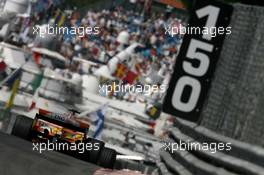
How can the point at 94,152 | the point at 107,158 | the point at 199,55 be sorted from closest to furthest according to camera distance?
the point at 199,55 < the point at 107,158 < the point at 94,152

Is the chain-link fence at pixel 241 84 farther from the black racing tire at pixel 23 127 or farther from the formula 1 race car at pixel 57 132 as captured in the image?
the black racing tire at pixel 23 127

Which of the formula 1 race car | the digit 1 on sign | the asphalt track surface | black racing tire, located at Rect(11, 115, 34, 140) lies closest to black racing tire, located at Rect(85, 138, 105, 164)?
the formula 1 race car

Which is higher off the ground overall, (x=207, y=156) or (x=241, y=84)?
(x=241, y=84)

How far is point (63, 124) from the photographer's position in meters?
10.8

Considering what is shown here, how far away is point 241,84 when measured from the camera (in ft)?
21.3

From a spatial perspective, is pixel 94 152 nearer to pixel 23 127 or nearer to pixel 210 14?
pixel 23 127

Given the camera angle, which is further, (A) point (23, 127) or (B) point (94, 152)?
(A) point (23, 127)

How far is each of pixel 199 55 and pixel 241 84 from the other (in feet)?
2.84

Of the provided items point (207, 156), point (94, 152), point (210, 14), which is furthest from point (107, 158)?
point (207, 156)

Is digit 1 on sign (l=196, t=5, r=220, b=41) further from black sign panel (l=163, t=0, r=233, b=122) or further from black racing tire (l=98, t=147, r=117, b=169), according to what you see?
black racing tire (l=98, t=147, r=117, b=169)

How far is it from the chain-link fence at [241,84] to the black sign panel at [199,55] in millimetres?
109

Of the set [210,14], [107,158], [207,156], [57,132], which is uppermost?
[210,14]

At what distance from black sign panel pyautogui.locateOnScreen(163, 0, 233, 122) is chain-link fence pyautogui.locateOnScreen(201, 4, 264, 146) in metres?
0.11

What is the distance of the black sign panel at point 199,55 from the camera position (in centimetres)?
720
